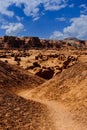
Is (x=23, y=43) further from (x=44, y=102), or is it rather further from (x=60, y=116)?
(x=60, y=116)

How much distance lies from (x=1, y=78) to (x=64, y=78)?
8.00 metres

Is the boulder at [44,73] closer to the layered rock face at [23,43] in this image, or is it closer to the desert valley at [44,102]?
the desert valley at [44,102]

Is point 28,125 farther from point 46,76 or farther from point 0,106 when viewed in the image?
point 46,76

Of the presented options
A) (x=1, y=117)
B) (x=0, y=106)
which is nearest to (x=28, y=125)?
(x=1, y=117)

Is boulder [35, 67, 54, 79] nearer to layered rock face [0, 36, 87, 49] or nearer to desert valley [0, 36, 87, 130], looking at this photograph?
desert valley [0, 36, 87, 130]

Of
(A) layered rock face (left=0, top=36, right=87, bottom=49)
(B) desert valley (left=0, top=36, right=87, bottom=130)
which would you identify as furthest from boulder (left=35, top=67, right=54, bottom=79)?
(A) layered rock face (left=0, top=36, right=87, bottom=49)

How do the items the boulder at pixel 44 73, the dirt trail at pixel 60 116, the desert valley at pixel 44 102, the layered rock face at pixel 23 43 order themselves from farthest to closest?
the layered rock face at pixel 23 43, the boulder at pixel 44 73, the desert valley at pixel 44 102, the dirt trail at pixel 60 116

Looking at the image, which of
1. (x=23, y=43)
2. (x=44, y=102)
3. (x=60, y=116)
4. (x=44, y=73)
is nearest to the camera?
(x=60, y=116)

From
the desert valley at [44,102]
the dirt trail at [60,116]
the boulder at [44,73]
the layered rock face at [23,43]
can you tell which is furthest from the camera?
the layered rock face at [23,43]

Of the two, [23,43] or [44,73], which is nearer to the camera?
[44,73]

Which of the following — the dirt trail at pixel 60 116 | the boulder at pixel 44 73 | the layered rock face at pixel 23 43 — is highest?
the layered rock face at pixel 23 43

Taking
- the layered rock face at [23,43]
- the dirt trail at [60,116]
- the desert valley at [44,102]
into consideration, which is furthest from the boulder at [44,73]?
the layered rock face at [23,43]

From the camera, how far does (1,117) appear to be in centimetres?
1995

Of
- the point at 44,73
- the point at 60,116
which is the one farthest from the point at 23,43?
the point at 60,116
